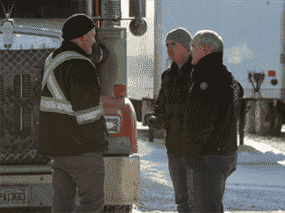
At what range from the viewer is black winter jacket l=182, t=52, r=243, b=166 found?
2.55 metres

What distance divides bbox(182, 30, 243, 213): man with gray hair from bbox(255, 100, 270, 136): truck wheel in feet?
32.4

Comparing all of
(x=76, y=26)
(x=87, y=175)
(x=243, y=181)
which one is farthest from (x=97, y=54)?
(x=243, y=181)

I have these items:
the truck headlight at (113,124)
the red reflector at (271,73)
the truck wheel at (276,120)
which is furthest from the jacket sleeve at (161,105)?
the truck wheel at (276,120)

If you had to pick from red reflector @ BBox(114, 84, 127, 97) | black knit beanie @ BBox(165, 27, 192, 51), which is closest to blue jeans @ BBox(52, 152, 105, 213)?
red reflector @ BBox(114, 84, 127, 97)

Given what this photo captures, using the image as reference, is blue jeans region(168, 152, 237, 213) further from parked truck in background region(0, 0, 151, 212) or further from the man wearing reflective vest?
parked truck in background region(0, 0, 151, 212)

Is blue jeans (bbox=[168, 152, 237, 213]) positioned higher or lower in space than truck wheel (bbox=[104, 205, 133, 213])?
higher

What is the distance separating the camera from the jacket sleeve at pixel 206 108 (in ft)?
8.36

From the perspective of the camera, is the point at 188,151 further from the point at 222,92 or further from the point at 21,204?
the point at 21,204

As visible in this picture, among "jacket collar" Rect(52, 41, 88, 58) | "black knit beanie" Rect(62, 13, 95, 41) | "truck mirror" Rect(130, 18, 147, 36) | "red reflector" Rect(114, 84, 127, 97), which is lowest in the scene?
"red reflector" Rect(114, 84, 127, 97)

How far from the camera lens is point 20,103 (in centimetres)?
354

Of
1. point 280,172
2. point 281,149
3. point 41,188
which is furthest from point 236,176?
point 41,188

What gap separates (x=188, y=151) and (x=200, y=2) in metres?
7.58

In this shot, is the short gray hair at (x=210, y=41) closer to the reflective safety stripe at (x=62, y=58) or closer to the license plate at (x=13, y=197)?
the reflective safety stripe at (x=62, y=58)

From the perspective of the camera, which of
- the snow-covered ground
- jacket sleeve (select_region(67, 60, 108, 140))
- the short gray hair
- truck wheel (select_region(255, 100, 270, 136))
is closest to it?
jacket sleeve (select_region(67, 60, 108, 140))
